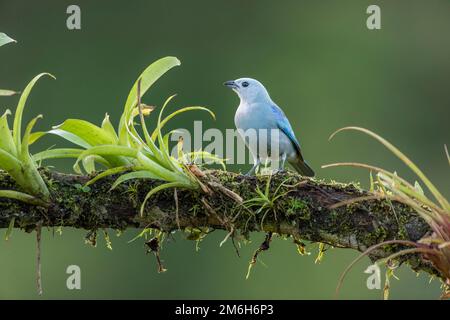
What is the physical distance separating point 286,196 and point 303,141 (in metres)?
7.51

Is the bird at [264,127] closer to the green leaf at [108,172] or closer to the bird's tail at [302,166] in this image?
the bird's tail at [302,166]

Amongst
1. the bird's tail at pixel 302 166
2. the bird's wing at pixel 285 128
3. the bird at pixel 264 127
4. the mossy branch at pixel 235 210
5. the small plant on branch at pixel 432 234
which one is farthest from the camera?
the bird's tail at pixel 302 166

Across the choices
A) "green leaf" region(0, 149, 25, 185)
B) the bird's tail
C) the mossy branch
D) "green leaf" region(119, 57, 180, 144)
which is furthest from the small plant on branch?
the bird's tail

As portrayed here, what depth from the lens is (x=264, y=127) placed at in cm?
504

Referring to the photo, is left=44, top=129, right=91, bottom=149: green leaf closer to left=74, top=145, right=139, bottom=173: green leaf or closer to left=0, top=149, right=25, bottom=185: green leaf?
left=74, top=145, right=139, bottom=173: green leaf

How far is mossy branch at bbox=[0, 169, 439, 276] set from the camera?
9.79ft

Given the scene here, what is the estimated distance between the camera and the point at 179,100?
1040 centimetres

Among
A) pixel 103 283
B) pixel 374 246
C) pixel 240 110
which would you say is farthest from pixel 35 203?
pixel 103 283

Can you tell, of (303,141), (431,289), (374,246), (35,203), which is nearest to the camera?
(374,246)

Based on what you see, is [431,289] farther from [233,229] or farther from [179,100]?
[233,229]

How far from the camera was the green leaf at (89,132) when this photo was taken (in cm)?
321

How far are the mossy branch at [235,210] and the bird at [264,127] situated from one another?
176 centimetres

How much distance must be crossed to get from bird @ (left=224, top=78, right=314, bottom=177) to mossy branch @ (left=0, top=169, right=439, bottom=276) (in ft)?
5.76

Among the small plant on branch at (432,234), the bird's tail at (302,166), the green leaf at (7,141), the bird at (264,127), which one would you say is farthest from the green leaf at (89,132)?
the bird's tail at (302,166)
